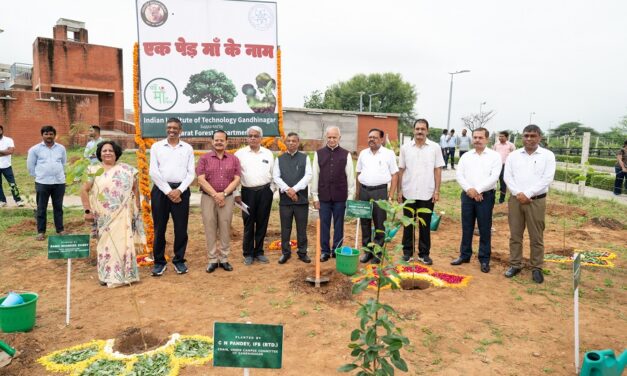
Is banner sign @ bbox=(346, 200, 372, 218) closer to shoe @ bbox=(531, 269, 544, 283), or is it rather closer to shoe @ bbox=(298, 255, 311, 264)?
shoe @ bbox=(298, 255, 311, 264)

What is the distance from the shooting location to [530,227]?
486cm

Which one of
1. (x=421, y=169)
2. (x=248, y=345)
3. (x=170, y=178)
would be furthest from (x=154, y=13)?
(x=248, y=345)

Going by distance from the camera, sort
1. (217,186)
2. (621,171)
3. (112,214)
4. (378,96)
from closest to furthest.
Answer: (112,214)
(217,186)
(621,171)
(378,96)

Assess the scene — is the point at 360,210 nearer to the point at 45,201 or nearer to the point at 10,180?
the point at 45,201

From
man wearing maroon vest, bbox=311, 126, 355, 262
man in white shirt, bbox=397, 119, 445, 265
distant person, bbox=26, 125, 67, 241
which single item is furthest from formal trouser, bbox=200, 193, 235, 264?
distant person, bbox=26, 125, 67, 241

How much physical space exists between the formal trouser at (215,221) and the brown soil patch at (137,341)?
5.40 feet

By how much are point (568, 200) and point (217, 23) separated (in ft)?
32.8

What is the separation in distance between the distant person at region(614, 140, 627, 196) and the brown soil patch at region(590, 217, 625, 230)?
4.58 m

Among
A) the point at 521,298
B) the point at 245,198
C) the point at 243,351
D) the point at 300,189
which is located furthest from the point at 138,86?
the point at 521,298

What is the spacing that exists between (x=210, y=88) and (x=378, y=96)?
1862 inches

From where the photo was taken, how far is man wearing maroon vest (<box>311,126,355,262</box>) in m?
5.36

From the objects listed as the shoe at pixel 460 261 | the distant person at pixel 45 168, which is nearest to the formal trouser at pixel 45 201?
the distant person at pixel 45 168

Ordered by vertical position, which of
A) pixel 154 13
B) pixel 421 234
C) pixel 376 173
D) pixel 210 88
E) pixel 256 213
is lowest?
pixel 421 234

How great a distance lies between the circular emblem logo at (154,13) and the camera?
5617 mm
